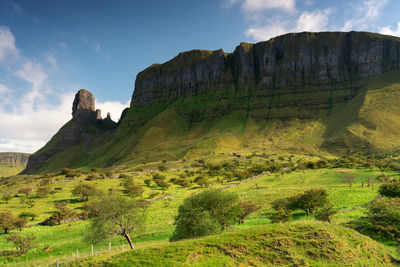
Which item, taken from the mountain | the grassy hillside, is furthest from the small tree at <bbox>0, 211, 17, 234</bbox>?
the mountain

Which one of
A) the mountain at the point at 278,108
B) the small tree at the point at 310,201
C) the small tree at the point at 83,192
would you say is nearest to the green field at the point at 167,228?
A: the small tree at the point at 83,192

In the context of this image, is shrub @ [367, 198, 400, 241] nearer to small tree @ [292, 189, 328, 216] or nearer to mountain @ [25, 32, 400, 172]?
small tree @ [292, 189, 328, 216]

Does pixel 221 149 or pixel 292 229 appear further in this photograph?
pixel 221 149

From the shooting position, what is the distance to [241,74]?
187500 mm

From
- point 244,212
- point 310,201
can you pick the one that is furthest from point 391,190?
point 244,212

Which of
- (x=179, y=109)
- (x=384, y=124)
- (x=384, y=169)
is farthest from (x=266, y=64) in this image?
(x=384, y=169)

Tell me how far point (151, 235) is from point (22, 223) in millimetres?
18113

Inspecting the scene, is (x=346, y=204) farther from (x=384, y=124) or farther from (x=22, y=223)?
(x=384, y=124)

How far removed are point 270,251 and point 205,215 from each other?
7.84m

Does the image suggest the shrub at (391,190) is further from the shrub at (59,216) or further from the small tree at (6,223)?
the small tree at (6,223)

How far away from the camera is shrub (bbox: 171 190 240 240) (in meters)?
20.2

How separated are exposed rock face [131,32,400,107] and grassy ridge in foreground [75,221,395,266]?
155 m

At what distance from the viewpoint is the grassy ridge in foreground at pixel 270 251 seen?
1391 cm

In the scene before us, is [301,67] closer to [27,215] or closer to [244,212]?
[244,212]
